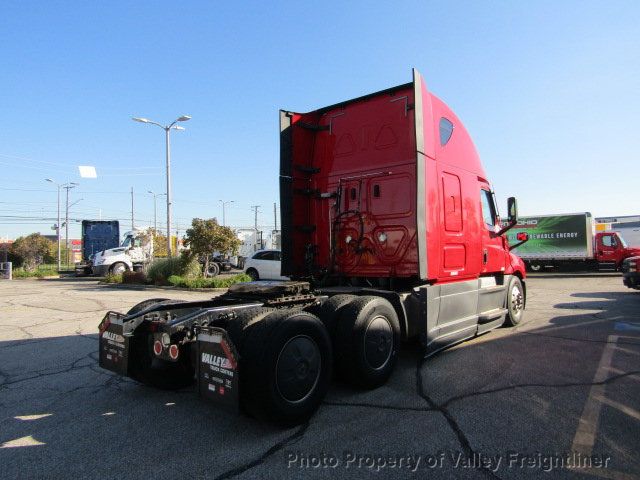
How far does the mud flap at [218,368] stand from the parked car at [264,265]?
15003 millimetres

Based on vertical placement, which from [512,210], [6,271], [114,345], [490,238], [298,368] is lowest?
[298,368]

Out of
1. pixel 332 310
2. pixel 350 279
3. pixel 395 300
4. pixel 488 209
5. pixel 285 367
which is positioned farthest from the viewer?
pixel 488 209

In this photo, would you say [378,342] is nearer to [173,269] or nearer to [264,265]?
[264,265]

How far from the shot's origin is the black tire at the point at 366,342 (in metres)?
4.22

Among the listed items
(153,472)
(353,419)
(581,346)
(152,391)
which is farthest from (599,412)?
(152,391)

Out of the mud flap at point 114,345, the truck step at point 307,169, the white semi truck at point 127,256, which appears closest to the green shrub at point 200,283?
the white semi truck at point 127,256

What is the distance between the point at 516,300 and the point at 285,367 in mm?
5880

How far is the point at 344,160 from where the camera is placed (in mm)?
5969

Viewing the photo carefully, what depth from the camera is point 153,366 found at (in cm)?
428

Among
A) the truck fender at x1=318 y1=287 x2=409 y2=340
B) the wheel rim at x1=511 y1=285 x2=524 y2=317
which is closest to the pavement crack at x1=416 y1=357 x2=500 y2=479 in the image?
the truck fender at x1=318 y1=287 x2=409 y2=340

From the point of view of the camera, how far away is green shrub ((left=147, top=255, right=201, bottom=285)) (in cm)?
1844

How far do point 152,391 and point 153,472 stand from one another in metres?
1.79

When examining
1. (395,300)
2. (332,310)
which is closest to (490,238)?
(395,300)

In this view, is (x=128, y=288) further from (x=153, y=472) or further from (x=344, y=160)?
(x=153, y=472)
